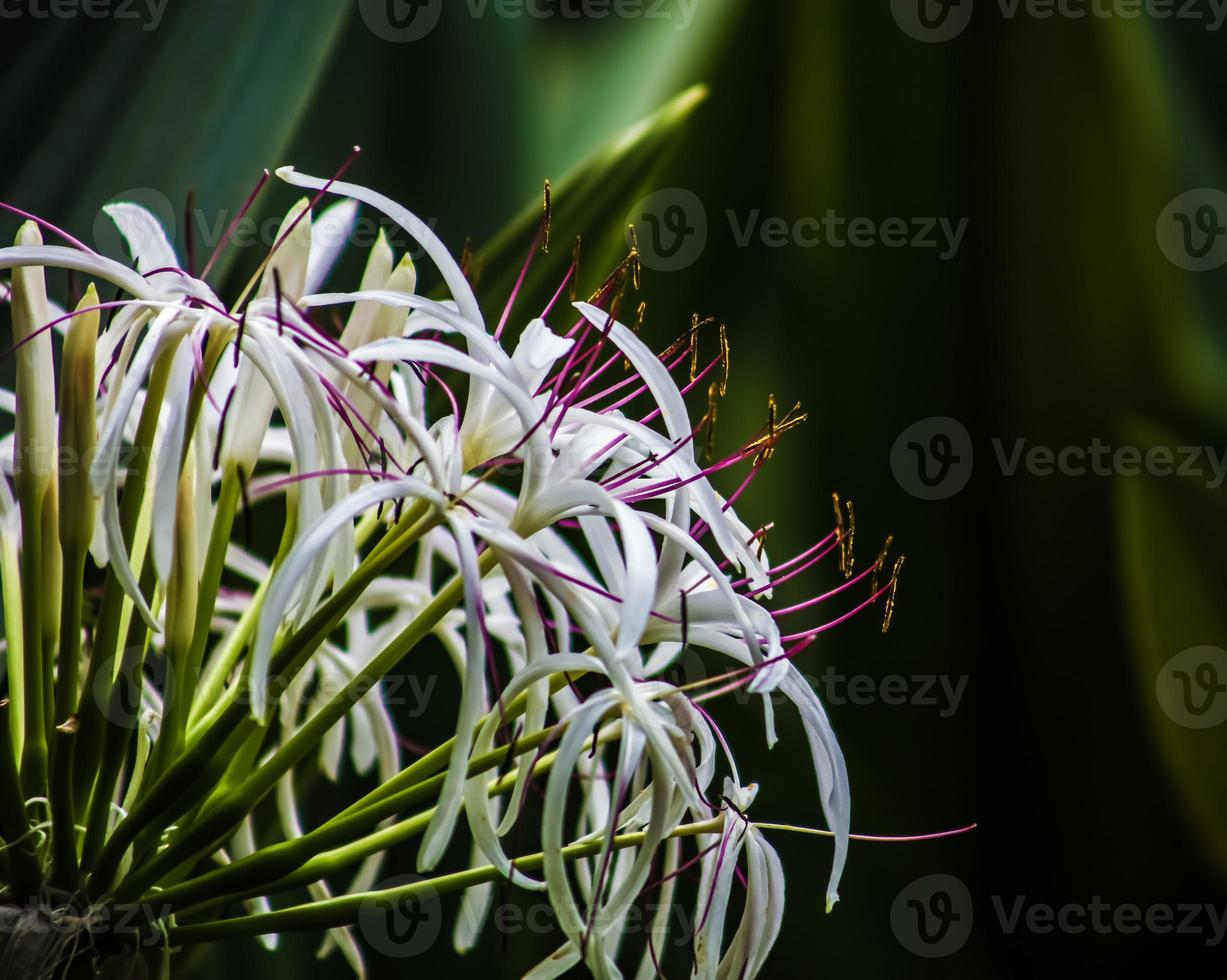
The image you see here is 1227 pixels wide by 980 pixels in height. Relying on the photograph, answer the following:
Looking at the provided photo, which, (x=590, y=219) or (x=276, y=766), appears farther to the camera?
(x=590, y=219)

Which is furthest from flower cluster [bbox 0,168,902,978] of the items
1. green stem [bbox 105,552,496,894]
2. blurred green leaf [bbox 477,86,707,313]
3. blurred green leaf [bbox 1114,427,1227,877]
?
blurred green leaf [bbox 1114,427,1227,877]

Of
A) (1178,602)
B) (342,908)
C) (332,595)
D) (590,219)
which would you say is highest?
(590,219)

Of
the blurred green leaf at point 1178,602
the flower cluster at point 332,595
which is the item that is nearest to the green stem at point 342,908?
the flower cluster at point 332,595

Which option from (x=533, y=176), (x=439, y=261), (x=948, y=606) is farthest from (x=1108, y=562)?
(x=439, y=261)

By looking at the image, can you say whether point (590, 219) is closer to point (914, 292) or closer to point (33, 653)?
point (914, 292)

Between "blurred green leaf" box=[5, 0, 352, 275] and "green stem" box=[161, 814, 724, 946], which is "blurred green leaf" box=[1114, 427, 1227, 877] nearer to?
"green stem" box=[161, 814, 724, 946]

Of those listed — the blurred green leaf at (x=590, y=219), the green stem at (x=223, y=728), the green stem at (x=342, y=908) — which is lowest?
the green stem at (x=342, y=908)

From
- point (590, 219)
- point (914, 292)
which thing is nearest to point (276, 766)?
point (590, 219)

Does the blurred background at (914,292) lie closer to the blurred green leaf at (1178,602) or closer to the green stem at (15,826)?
the blurred green leaf at (1178,602)
